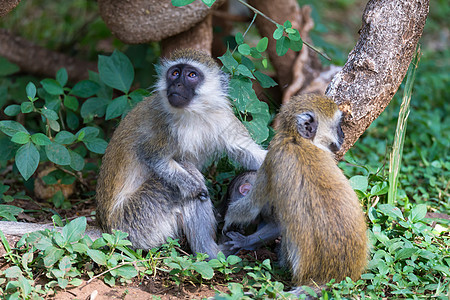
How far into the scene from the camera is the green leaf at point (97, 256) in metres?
3.48

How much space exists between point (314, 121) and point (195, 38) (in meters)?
2.61

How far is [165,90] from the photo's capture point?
4.14 m

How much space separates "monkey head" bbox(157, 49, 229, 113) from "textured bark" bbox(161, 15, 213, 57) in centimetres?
164

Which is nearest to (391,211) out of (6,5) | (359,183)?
(359,183)

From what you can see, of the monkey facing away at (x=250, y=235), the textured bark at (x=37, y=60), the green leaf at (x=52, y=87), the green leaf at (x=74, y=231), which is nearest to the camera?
the green leaf at (x=74, y=231)

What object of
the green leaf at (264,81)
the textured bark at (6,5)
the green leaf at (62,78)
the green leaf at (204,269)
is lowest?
the green leaf at (204,269)

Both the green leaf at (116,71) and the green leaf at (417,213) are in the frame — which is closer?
the green leaf at (417,213)

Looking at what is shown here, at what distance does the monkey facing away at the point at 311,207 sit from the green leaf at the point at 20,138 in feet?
6.63

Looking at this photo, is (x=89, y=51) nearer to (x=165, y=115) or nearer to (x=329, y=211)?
(x=165, y=115)

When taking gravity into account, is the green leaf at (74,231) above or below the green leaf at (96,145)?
below

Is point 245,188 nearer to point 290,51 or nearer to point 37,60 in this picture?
point 290,51

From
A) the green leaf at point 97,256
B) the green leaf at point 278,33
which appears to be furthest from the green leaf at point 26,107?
the green leaf at point 278,33

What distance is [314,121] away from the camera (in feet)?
12.3

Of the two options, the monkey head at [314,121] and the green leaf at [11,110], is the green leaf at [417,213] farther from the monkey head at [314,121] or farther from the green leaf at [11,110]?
the green leaf at [11,110]
